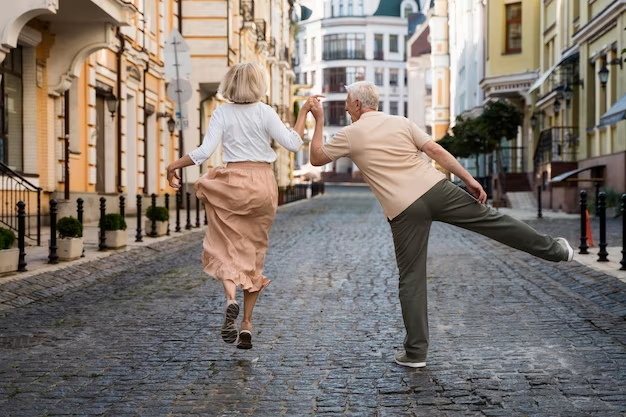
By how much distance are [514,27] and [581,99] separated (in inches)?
470

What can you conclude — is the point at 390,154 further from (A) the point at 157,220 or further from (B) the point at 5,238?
(A) the point at 157,220

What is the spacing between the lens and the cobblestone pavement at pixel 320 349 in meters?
4.85

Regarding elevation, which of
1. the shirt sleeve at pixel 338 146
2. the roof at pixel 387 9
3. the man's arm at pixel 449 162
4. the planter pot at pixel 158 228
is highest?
the roof at pixel 387 9

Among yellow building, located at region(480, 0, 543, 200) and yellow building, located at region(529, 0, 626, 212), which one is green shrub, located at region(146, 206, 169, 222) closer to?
yellow building, located at region(529, 0, 626, 212)

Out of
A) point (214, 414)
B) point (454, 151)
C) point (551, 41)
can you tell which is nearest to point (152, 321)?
point (214, 414)

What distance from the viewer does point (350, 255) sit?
14148 mm

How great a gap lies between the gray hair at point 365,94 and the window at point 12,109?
12.8 meters

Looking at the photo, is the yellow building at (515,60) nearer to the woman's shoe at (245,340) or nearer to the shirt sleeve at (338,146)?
the woman's shoe at (245,340)

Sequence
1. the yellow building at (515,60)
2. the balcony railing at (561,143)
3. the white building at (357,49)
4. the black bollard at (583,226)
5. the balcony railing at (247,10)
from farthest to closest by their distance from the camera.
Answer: the white building at (357,49), the yellow building at (515,60), the balcony railing at (247,10), the balcony railing at (561,143), the black bollard at (583,226)

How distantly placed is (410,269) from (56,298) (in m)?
4.63

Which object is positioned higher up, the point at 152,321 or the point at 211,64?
the point at 211,64

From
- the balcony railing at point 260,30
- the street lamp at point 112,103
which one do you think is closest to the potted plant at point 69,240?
the street lamp at point 112,103

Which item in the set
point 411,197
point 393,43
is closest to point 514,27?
point 411,197

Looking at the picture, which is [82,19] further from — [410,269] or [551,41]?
[551,41]
